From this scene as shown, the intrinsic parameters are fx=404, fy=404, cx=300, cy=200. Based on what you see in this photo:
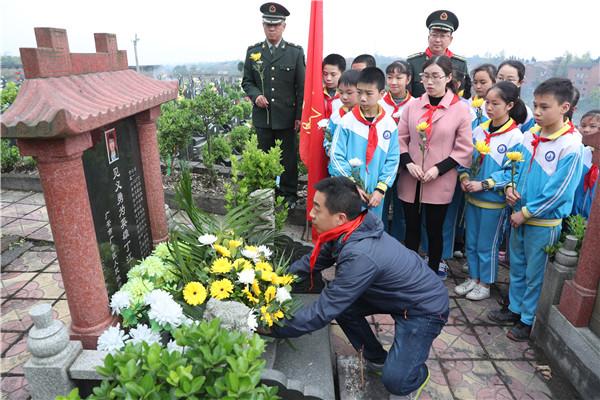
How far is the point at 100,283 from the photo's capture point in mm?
2395

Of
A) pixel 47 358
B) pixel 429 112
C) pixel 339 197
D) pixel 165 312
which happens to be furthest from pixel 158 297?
pixel 429 112

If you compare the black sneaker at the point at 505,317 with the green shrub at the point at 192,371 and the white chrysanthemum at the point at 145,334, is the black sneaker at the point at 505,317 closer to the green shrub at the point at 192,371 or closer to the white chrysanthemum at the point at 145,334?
the green shrub at the point at 192,371

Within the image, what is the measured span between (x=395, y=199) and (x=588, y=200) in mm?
1774

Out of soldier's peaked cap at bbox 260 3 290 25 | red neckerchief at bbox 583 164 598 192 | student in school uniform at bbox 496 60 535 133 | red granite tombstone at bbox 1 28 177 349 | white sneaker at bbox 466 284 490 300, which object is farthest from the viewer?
soldier's peaked cap at bbox 260 3 290 25

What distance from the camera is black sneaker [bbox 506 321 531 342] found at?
3.41 m

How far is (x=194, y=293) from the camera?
2512mm

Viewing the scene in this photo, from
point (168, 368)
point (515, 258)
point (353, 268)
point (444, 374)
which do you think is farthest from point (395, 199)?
point (168, 368)

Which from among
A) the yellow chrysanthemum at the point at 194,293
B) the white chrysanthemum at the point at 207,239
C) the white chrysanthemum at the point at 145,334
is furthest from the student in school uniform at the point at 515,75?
the white chrysanthemum at the point at 145,334

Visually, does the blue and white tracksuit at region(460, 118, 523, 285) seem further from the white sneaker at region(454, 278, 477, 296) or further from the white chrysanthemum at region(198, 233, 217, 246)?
the white chrysanthemum at region(198, 233, 217, 246)

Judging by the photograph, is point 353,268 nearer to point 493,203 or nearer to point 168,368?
point 168,368

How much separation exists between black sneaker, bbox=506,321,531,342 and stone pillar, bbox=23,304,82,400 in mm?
3289

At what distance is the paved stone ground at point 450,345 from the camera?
2.89m

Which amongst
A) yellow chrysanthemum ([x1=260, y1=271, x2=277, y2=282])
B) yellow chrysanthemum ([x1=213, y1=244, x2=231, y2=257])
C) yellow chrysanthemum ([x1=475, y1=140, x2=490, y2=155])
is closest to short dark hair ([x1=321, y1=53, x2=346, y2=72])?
yellow chrysanthemum ([x1=475, y1=140, x2=490, y2=155])

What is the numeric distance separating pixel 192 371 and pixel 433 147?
9.41 ft
